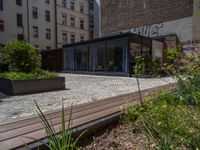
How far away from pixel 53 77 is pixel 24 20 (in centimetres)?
2087

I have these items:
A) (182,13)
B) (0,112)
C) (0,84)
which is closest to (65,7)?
(182,13)

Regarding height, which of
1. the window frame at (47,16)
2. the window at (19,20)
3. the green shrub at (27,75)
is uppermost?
Result: the window frame at (47,16)

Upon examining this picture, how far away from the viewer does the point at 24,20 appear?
25859mm

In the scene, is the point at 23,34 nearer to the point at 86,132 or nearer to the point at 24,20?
the point at 24,20

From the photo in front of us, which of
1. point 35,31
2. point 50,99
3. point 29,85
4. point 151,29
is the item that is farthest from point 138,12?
point 50,99

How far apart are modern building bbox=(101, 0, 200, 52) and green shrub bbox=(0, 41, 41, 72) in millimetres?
10502

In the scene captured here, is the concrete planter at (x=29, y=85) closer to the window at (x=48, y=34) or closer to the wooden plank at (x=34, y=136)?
the wooden plank at (x=34, y=136)

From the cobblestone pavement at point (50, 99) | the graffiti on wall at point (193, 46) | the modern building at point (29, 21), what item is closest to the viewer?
the graffiti on wall at point (193, 46)

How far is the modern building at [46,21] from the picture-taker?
2450 centimetres

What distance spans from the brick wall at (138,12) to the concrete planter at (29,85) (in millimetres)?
13227

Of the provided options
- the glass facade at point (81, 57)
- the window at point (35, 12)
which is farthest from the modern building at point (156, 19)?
the window at point (35, 12)

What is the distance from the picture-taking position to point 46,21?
28297 millimetres

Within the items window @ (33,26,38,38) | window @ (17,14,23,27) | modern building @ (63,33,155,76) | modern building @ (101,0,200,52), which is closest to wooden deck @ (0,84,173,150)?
modern building @ (63,33,155,76)

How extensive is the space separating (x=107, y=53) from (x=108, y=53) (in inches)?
3.7
